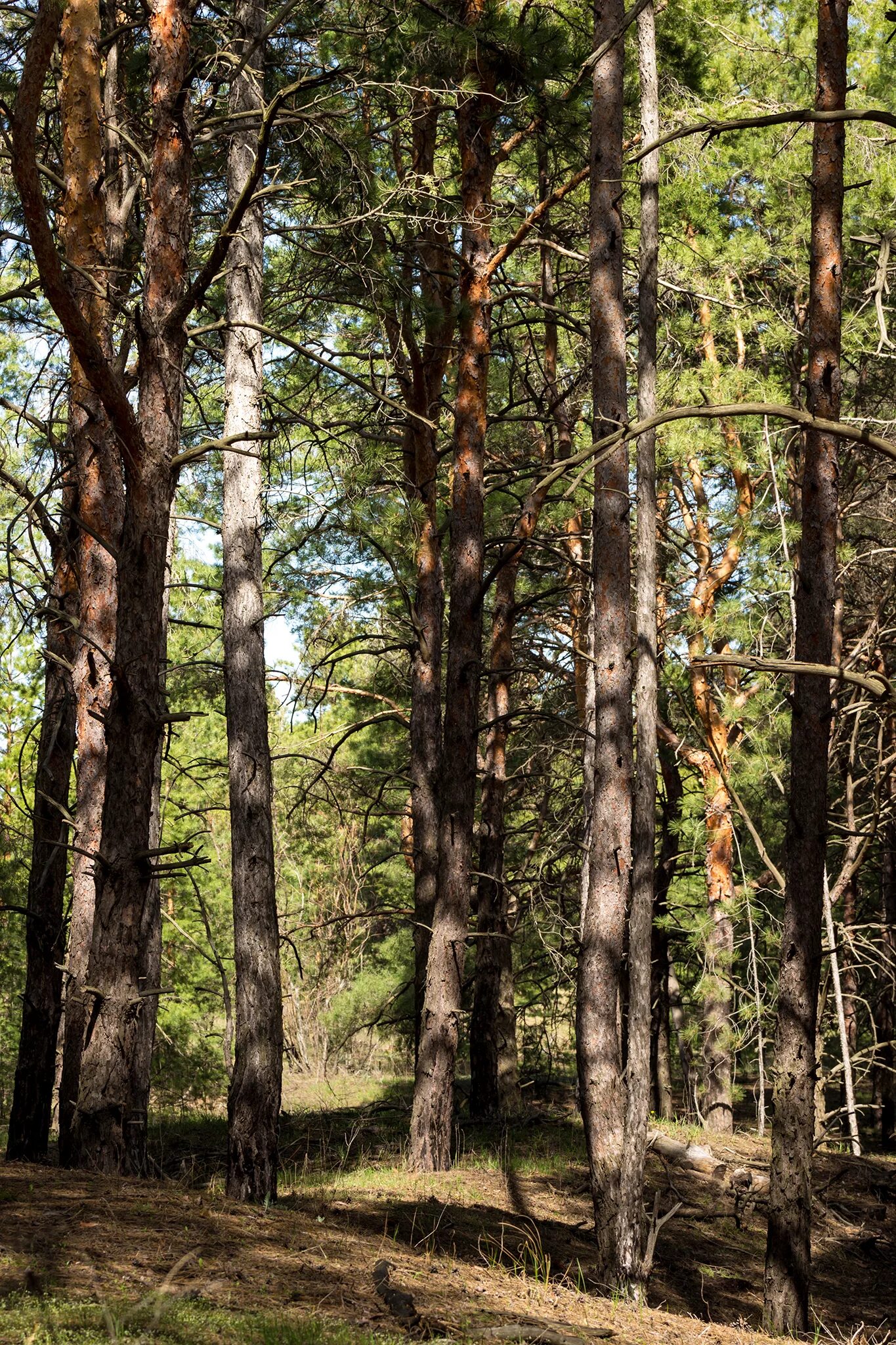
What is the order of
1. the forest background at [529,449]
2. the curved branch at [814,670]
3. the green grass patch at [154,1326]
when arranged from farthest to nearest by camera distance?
the forest background at [529,449] → the green grass patch at [154,1326] → the curved branch at [814,670]

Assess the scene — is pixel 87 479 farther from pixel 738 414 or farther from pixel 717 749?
pixel 717 749

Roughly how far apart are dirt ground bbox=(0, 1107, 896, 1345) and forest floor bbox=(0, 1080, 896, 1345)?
0.06 feet

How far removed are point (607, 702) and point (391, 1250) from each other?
11.8ft

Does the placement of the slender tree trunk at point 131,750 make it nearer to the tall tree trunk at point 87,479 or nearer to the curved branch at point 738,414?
the tall tree trunk at point 87,479

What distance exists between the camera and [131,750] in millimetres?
6039

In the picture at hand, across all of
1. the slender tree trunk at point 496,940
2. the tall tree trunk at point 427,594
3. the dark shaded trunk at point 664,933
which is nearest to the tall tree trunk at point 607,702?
the tall tree trunk at point 427,594

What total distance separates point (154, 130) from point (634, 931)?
5.36m

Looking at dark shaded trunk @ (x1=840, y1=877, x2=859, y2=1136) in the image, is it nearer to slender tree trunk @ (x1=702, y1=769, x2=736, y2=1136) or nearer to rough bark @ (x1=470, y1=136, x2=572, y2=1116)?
slender tree trunk @ (x1=702, y1=769, x2=736, y2=1136)

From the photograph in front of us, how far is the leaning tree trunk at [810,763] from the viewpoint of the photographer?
22.9 feet

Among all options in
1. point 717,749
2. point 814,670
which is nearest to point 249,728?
point 814,670

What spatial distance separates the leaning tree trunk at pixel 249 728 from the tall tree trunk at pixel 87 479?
3.21ft

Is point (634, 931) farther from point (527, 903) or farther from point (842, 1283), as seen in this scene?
point (527, 903)

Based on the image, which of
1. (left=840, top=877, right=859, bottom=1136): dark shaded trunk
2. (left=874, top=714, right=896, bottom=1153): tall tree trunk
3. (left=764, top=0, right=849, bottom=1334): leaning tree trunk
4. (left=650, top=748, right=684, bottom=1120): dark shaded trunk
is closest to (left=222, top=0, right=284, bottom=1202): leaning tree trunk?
(left=764, top=0, right=849, bottom=1334): leaning tree trunk

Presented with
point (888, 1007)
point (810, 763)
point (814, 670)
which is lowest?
point (888, 1007)
